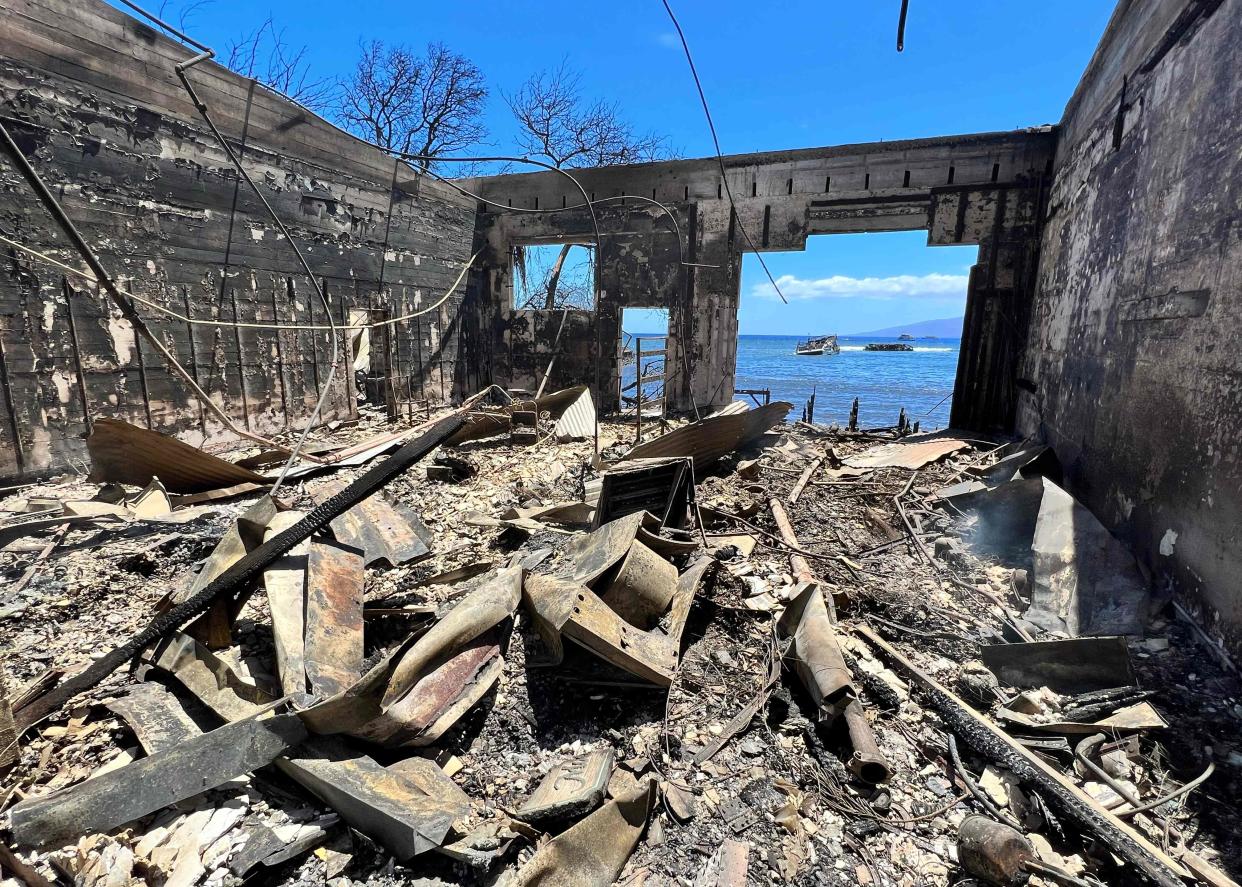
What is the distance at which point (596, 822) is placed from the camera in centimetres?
212

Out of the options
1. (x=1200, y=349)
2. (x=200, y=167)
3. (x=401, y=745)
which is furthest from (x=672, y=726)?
(x=200, y=167)

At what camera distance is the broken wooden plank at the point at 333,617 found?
2.69 meters

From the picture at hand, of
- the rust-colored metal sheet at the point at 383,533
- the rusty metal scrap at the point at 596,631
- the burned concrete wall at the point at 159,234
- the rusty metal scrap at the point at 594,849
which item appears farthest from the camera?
the burned concrete wall at the point at 159,234

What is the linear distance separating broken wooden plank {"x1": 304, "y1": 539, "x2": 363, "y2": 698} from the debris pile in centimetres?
2

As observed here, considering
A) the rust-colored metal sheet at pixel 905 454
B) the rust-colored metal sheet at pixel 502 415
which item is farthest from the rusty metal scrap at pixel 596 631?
the rust-colored metal sheet at pixel 905 454

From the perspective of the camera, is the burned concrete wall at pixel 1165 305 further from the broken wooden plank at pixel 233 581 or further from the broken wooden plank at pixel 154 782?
the broken wooden plank at pixel 154 782

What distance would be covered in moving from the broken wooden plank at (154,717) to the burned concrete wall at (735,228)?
662 centimetres

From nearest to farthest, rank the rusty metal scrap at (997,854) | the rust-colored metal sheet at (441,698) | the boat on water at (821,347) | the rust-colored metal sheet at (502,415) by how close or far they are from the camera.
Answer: the rusty metal scrap at (997,854), the rust-colored metal sheet at (441,698), the rust-colored metal sheet at (502,415), the boat on water at (821,347)

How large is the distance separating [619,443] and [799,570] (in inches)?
190

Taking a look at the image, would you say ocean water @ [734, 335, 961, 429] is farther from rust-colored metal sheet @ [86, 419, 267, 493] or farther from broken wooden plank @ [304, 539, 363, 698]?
broken wooden plank @ [304, 539, 363, 698]

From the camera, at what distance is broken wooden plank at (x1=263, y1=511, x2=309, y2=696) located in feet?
8.78

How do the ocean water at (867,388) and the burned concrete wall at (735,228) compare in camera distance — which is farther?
the ocean water at (867,388)

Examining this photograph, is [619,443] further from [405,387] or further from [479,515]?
[405,387]

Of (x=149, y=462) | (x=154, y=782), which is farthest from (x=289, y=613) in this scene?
(x=149, y=462)
